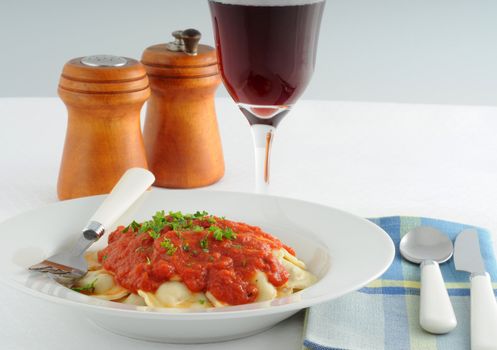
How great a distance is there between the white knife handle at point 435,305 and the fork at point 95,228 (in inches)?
21.9

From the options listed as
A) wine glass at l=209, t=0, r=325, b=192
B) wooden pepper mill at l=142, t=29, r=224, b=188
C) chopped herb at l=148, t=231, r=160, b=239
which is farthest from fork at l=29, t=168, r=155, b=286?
wooden pepper mill at l=142, t=29, r=224, b=188

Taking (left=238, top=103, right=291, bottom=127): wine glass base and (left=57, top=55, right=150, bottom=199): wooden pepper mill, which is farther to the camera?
(left=57, top=55, right=150, bottom=199): wooden pepper mill

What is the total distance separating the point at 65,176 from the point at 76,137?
0.31ft

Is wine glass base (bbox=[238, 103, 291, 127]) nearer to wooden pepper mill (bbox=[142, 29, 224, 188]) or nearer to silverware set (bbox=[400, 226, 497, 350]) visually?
silverware set (bbox=[400, 226, 497, 350])

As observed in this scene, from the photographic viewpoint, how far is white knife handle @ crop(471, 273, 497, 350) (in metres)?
1.19

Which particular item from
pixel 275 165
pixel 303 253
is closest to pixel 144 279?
pixel 303 253

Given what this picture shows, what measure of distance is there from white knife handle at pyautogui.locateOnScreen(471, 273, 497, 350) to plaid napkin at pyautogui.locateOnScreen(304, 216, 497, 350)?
0.10 ft

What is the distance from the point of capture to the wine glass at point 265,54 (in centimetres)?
148

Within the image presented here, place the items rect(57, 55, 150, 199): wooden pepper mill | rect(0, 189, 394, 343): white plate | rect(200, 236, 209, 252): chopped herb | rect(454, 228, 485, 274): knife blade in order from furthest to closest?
1. rect(57, 55, 150, 199): wooden pepper mill
2. rect(454, 228, 485, 274): knife blade
3. rect(200, 236, 209, 252): chopped herb
4. rect(0, 189, 394, 343): white plate

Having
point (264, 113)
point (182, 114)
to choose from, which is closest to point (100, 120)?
point (182, 114)

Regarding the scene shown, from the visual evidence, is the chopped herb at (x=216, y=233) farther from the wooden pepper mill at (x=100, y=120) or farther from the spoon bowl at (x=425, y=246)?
the wooden pepper mill at (x=100, y=120)

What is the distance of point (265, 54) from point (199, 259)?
1.32 feet

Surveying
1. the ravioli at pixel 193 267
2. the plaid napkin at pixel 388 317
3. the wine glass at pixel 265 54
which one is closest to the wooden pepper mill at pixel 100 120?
the wine glass at pixel 265 54

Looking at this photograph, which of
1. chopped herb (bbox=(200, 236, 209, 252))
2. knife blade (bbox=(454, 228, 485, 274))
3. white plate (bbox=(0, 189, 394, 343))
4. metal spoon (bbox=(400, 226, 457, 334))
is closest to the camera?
white plate (bbox=(0, 189, 394, 343))
